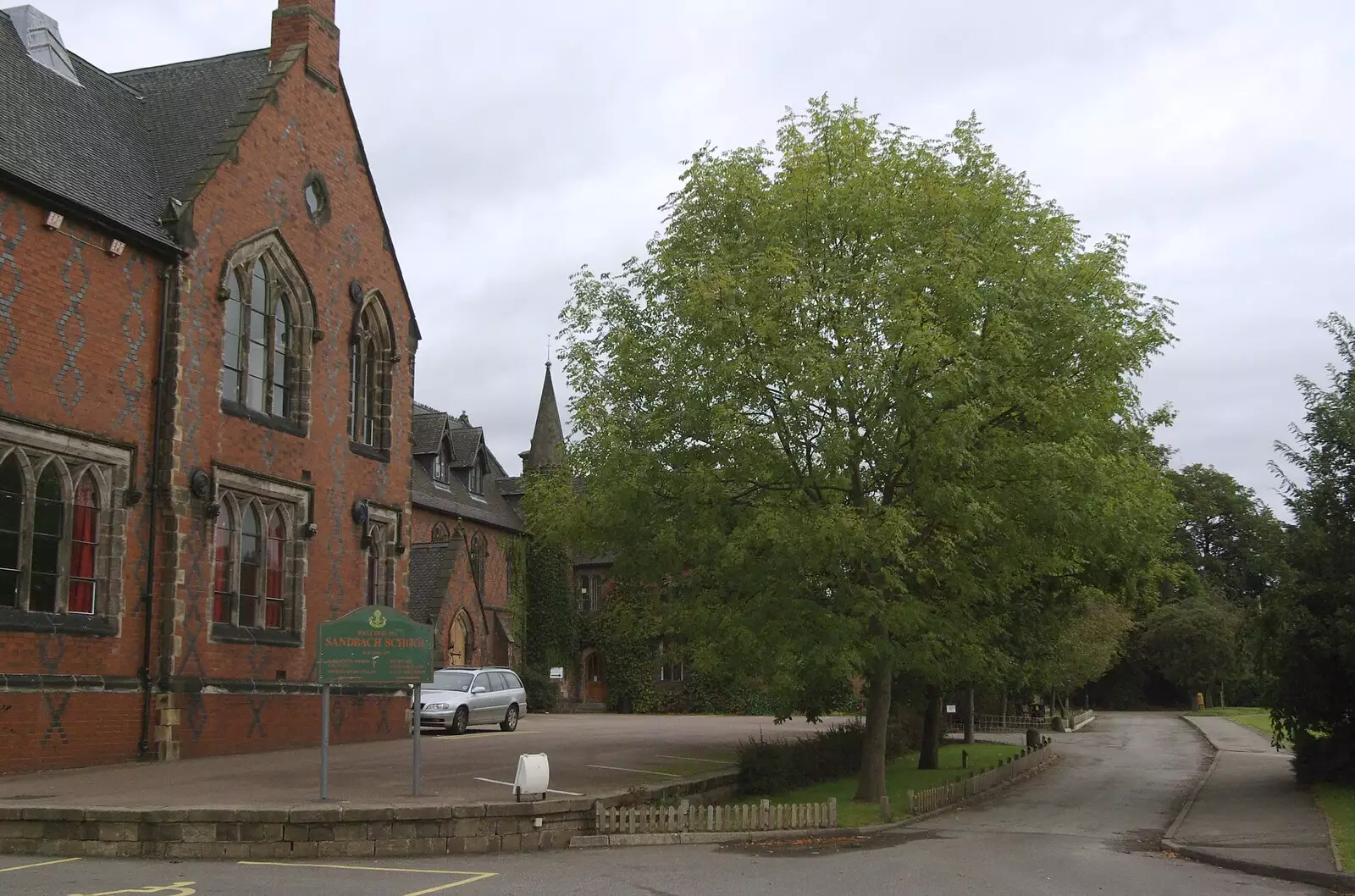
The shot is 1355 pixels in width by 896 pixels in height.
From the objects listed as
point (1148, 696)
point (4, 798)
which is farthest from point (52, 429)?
point (1148, 696)

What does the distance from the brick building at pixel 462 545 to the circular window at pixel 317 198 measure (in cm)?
1690

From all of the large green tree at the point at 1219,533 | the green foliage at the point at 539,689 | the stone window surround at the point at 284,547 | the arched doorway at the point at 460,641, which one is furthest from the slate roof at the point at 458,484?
the large green tree at the point at 1219,533

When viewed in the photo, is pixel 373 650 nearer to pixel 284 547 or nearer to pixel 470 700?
pixel 284 547

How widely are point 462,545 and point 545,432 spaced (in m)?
14.1

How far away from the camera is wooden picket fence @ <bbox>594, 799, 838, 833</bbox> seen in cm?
1580

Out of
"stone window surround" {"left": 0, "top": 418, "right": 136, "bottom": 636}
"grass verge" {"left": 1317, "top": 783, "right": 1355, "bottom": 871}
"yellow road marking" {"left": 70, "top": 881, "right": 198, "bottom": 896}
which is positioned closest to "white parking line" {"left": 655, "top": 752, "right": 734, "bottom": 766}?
"grass verge" {"left": 1317, "top": 783, "right": 1355, "bottom": 871}

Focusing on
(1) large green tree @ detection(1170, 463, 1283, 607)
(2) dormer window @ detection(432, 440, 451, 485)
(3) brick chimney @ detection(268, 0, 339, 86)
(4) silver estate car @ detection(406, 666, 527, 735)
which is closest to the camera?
(3) brick chimney @ detection(268, 0, 339, 86)

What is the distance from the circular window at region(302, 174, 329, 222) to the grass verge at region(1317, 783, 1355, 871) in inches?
849

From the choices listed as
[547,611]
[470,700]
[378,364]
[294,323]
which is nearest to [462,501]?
[547,611]

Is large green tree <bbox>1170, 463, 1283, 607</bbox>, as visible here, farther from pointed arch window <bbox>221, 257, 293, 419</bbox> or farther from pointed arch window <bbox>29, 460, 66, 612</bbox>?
pointed arch window <bbox>29, 460, 66, 612</bbox>

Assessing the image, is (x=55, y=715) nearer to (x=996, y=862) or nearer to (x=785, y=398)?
(x=785, y=398)

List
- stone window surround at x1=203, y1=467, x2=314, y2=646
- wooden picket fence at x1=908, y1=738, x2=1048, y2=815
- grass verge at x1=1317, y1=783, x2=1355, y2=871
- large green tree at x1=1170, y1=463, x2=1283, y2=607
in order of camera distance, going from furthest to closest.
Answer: large green tree at x1=1170, y1=463, x2=1283, y2=607, stone window surround at x1=203, y1=467, x2=314, y2=646, wooden picket fence at x1=908, y1=738, x2=1048, y2=815, grass verge at x1=1317, y1=783, x2=1355, y2=871

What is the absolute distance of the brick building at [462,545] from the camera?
146 feet

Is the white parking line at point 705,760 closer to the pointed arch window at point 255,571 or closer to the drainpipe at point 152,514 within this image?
the pointed arch window at point 255,571
